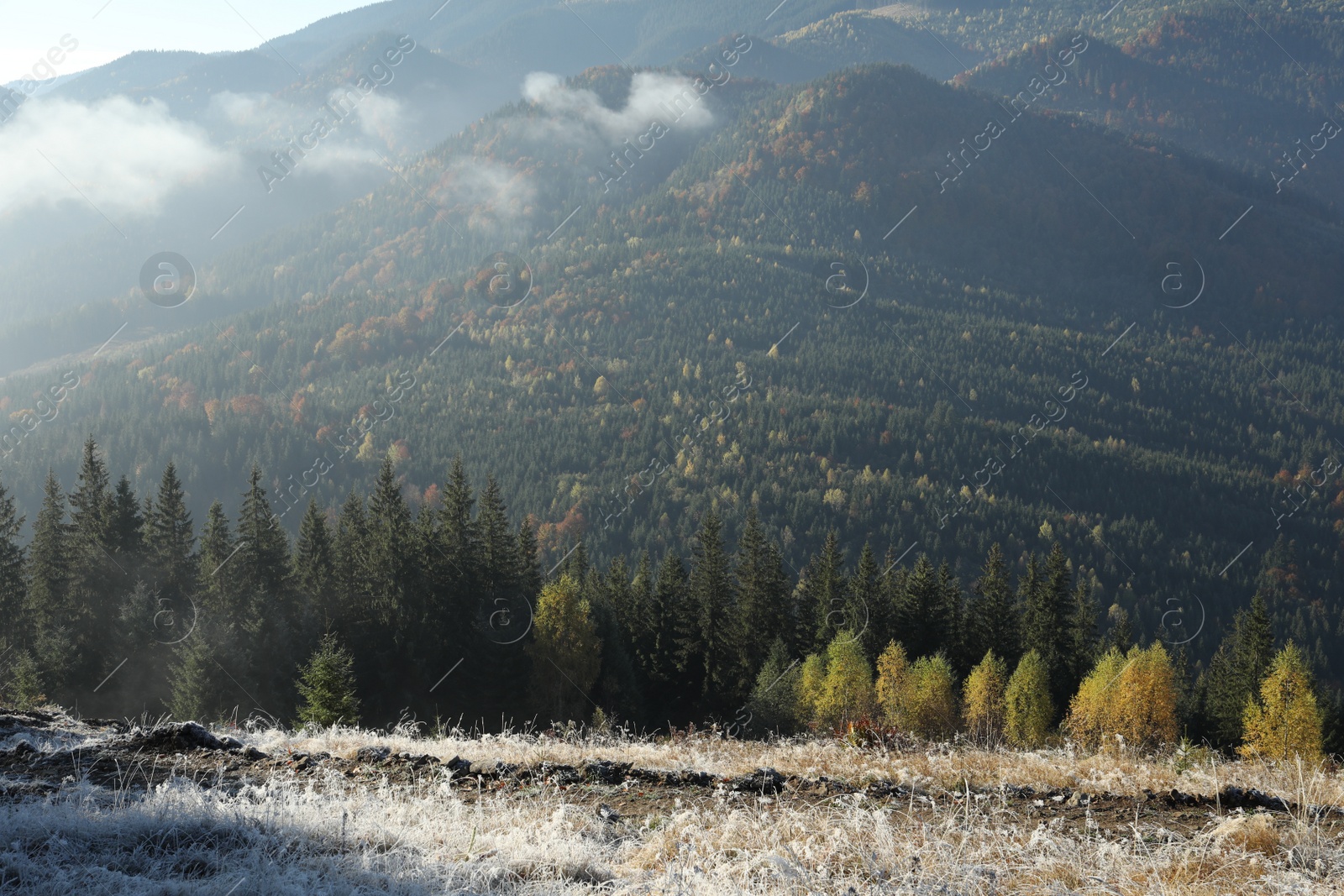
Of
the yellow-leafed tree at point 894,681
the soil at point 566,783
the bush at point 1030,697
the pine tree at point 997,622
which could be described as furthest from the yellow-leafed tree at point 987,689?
the soil at point 566,783

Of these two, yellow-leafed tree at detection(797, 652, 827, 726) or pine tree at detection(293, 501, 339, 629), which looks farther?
yellow-leafed tree at detection(797, 652, 827, 726)

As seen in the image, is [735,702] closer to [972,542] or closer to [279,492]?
[972,542]

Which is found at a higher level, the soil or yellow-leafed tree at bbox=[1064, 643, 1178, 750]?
the soil

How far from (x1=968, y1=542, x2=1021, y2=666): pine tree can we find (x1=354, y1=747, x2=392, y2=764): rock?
46.9 m

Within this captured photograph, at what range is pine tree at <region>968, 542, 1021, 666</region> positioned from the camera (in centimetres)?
4975

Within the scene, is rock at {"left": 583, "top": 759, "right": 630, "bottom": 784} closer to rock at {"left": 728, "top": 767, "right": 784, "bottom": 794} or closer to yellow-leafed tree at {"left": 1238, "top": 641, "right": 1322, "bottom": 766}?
rock at {"left": 728, "top": 767, "right": 784, "bottom": 794}

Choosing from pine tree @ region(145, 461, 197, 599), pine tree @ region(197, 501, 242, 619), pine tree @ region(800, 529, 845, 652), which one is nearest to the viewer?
pine tree @ region(197, 501, 242, 619)

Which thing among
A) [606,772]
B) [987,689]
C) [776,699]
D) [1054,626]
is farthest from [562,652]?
[606,772]

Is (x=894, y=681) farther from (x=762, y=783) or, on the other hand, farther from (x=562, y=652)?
(x=762, y=783)

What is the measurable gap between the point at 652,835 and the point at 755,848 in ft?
A: 3.08

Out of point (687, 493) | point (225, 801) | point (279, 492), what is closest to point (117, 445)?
point (279, 492)

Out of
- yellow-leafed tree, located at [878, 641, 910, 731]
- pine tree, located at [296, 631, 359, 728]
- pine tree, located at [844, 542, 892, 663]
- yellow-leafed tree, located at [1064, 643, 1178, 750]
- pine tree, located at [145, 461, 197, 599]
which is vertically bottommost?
yellow-leafed tree, located at [1064, 643, 1178, 750]

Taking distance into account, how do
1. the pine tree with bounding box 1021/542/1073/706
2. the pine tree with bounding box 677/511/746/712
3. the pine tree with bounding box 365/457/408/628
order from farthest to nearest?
the pine tree with bounding box 677/511/746/712 < the pine tree with bounding box 1021/542/1073/706 < the pine tree with bounding box 365/457/408/628

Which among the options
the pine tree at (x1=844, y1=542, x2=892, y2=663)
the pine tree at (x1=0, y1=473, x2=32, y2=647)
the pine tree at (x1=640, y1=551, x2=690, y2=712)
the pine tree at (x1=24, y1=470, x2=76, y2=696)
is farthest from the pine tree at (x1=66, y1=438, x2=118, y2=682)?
the pine tree at (x1=844, y1=542, x2=892, y2=663)
